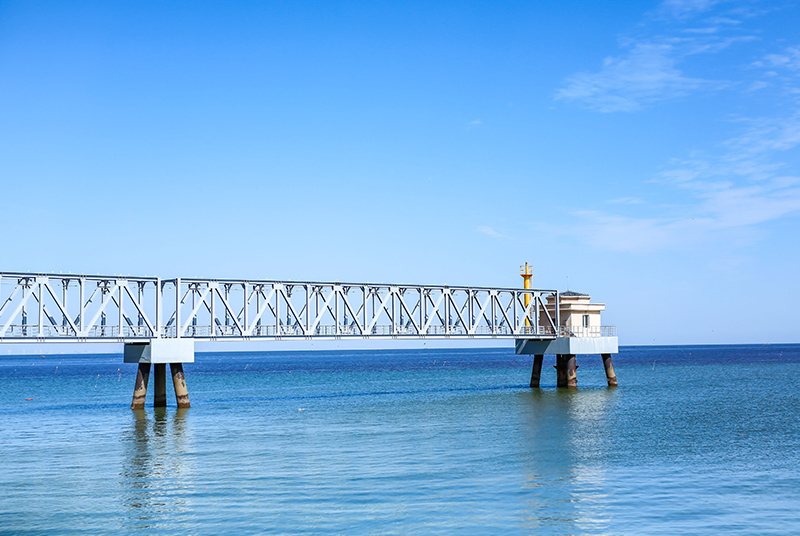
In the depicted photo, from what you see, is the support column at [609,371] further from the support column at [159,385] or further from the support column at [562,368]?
the support column at [159,385]

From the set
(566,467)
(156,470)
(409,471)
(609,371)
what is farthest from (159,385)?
(609,371)

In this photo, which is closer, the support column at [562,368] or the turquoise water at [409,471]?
the turquoise water at [409,471]

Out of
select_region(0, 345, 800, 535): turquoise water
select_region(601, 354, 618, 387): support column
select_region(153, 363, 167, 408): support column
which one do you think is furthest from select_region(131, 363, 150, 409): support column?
select_region(601, 354, 618, 387): support column

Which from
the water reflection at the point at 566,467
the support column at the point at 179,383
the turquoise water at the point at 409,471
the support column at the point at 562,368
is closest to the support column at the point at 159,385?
the support column at the point at 179,383

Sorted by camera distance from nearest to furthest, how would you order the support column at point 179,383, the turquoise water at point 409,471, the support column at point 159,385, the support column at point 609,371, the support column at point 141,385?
the turquoise water at point 409,471 < the support column at point 141,385 < the support column at point 179,383 < the support column at point 159,385 < the support column at point 609,371

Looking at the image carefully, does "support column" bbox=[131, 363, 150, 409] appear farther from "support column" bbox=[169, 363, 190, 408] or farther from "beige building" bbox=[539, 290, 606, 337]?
"beige building" bbox=[539, 290, 606, 337]

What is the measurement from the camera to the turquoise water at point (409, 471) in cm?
2047

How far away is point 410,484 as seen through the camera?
24.7 m

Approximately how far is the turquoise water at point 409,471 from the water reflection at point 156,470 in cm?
10

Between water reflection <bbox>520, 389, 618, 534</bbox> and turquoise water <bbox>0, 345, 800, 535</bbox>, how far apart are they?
94 mm

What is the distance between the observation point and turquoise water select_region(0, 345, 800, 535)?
2047 cm

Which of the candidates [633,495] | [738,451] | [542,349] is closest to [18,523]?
[633,495]

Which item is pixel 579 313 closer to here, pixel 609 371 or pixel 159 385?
pixel 609 371

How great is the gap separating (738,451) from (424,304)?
32761mm
